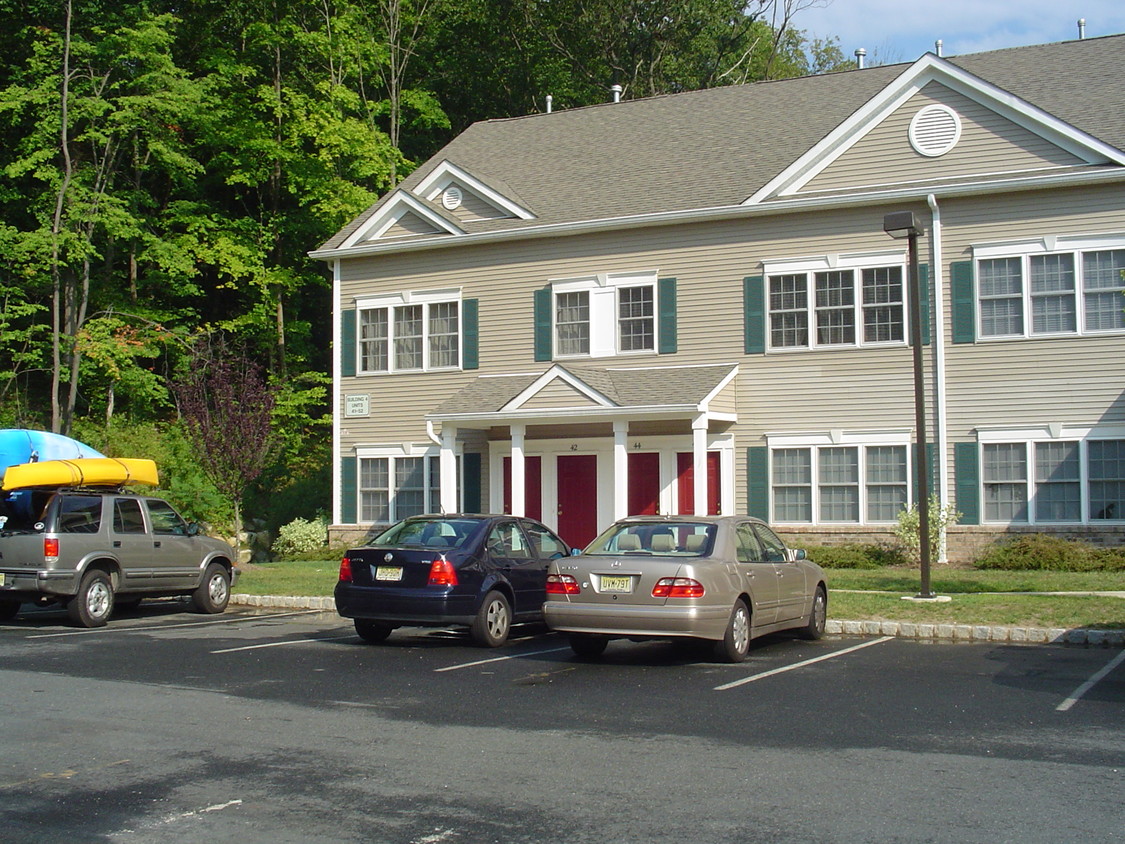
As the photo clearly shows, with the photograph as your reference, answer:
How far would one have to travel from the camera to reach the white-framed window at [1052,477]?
21000 mm

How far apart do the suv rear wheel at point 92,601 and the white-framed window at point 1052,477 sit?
14.7 metres

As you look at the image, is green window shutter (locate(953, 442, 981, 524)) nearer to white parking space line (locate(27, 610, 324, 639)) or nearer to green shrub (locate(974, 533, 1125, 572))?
green shrub (locate(974, 533, 1125, 572))

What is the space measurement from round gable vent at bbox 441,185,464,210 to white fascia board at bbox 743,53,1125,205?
6785 mm

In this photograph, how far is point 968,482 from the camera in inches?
864

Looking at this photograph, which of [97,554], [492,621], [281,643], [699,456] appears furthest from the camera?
[699,456]

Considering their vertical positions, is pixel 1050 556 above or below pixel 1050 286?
below

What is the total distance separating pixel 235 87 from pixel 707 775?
3472 centimetres

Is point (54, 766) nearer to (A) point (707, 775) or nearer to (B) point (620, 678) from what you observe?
(A) point (707, 775)

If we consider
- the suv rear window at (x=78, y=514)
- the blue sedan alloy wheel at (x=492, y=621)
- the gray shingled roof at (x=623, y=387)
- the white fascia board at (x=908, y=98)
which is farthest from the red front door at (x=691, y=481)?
the suv rear window at (x=78, y=514)

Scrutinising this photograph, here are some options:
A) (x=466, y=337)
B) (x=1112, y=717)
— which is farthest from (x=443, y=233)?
(x=1112, y=717)

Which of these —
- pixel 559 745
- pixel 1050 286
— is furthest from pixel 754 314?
pixel 559 745

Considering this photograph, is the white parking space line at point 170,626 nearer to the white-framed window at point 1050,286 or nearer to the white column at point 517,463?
the white column at point 517,463

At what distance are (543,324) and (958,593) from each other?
11.0m

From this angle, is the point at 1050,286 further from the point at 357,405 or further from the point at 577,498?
the point at 357,405
